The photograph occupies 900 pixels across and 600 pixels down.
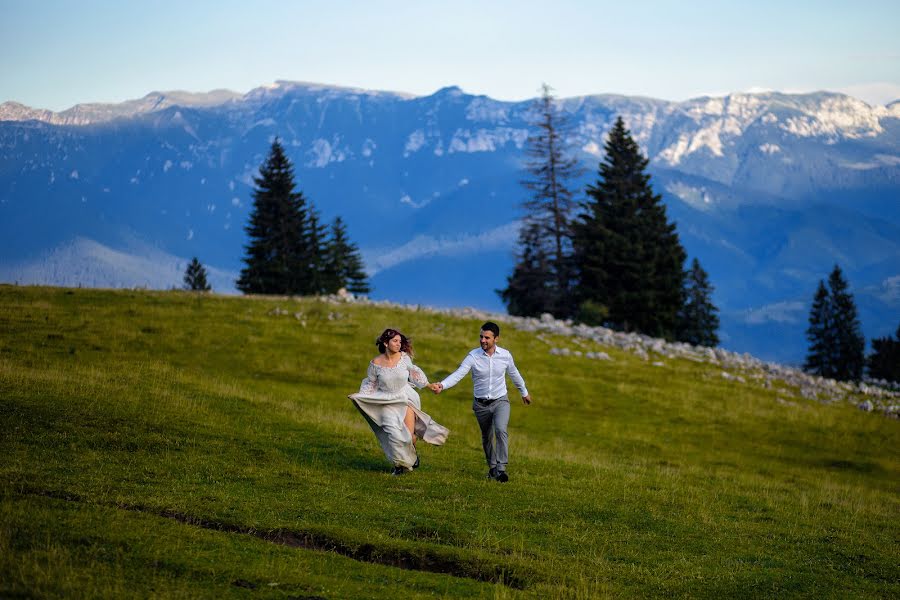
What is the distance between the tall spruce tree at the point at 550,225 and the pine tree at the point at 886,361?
194 feet

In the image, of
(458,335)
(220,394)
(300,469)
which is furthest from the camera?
(458,335)

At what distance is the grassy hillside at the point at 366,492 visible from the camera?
1216 cm

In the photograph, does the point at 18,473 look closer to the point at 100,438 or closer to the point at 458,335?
the point at 100,438

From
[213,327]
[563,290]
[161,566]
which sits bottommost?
[161,566]

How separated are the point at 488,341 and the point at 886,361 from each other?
11740 centimetres

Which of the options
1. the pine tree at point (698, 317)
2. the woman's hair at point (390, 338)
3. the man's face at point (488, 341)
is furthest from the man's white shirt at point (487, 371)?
the pine tree at point (698, 317)

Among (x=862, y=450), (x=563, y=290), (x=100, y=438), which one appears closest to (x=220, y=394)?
(x=100, y=438)

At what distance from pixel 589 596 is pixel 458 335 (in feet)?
116

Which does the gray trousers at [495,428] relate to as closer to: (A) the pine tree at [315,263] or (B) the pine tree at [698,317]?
(A) the pine tree at [315,263]

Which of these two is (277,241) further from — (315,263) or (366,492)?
(366,492)

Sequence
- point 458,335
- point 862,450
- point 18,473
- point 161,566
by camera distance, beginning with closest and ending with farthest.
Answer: point 161,566
point 18,473
point 862,450
point 458,335

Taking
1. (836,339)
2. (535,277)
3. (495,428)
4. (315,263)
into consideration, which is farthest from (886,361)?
(495,428)

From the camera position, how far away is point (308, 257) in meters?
91.6

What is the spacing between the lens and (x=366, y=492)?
17.0m
